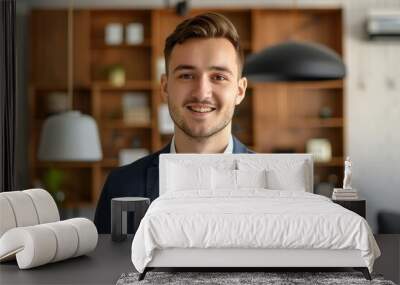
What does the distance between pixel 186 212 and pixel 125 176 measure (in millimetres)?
1926

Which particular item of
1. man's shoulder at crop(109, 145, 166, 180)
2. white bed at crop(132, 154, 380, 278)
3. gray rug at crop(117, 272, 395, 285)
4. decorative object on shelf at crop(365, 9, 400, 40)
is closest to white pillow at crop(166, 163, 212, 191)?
man's shoulder at crop(109, 145, 166, 180)

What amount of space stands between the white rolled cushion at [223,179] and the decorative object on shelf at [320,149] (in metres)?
3.20

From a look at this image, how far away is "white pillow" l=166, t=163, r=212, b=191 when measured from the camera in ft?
16.0

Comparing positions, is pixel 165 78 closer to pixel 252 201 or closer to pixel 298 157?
pixel 298 157

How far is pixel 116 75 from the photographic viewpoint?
8016mm

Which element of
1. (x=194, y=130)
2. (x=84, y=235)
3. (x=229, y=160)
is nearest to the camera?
(x=84, y=235)

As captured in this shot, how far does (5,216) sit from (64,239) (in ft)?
1.19

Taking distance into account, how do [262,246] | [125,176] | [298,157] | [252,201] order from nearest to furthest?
1. [262,246]
2. [252,201]
3. [298,157]
4. [125,176]

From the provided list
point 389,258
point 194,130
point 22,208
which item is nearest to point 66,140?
point 194,130

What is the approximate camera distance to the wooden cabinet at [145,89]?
26.3 ft

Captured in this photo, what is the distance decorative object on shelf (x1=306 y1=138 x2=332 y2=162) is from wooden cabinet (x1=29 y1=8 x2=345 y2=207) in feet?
0.25

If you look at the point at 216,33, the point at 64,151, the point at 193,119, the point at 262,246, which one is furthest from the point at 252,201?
the point at 64,151

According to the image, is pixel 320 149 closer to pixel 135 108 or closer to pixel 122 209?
pixel 135 108

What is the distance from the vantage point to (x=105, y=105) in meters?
8.23
